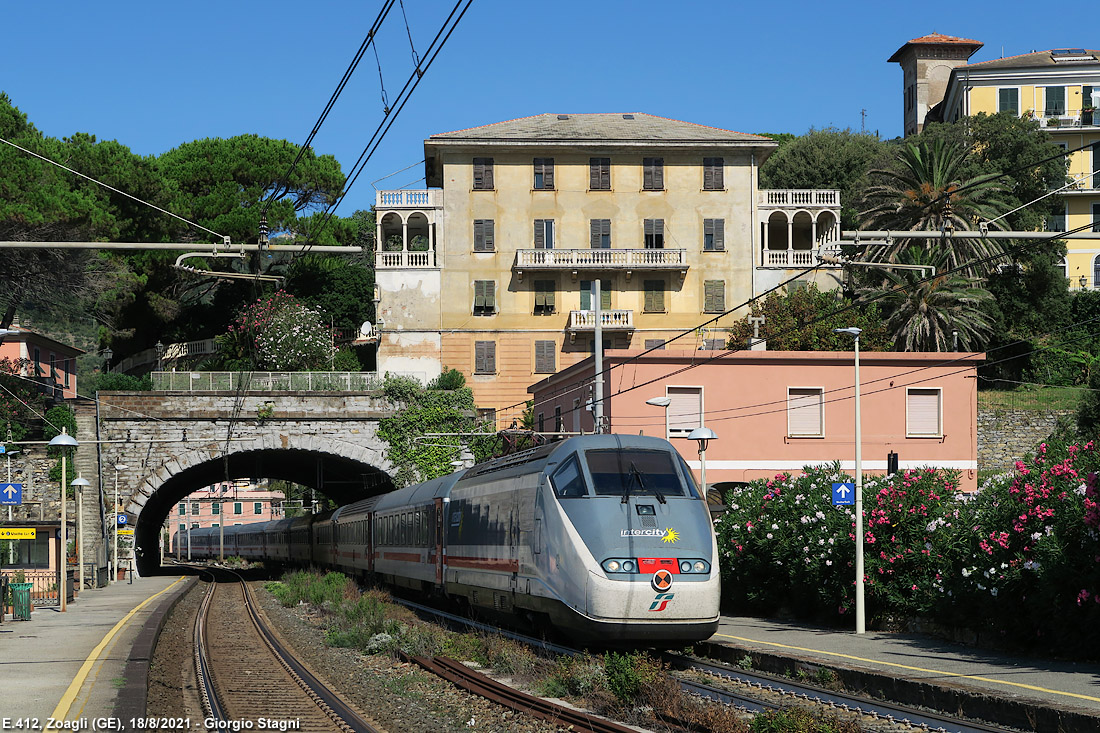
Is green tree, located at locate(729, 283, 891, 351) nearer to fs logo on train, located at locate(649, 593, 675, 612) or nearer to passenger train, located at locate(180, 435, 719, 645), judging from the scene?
passenger train, located at locate(180, 435, 719, 645)

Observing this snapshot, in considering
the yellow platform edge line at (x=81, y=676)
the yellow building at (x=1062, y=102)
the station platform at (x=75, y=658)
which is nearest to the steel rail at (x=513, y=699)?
the station platform at (x=75, y=658)

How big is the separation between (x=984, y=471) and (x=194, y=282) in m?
39.1

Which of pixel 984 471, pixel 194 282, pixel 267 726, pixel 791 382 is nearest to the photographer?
pixel 267 726

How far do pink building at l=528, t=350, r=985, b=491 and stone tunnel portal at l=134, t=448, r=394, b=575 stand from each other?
532 inches

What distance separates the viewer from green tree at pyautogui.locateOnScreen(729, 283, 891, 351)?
47.5m

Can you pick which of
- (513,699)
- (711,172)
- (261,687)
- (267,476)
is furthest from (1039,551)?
(267,476)

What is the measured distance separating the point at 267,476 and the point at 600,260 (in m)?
21.2

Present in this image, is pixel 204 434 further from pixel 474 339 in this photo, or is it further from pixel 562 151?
pixel 562 151

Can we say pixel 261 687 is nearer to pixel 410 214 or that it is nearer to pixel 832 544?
pixel 832 544

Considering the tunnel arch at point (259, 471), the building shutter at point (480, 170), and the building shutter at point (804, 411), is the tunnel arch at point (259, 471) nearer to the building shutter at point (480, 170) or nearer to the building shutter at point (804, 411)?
the building shutter at point (480, 170)

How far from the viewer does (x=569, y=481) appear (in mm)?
17344

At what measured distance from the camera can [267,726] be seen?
12.7 meters

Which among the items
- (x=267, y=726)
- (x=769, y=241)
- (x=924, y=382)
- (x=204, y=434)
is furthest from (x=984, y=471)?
(x=267, y=726)

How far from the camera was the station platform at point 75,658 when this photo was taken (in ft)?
40.5
